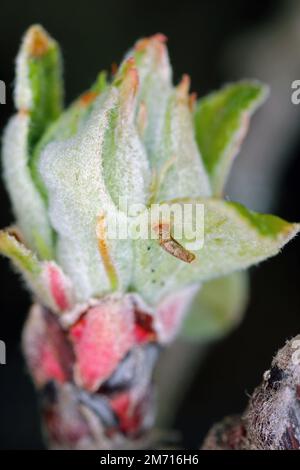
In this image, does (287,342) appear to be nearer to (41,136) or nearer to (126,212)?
(126,212)

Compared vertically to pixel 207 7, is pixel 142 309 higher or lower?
→ lower

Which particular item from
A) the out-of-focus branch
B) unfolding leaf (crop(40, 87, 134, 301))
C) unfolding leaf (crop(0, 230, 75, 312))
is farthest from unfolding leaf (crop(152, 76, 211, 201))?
the out-of-focus branch

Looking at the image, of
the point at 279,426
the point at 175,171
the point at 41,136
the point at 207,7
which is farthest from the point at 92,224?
the point at 207,7

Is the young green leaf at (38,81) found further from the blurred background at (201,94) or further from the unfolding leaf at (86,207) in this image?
the blurred background at (201,94)

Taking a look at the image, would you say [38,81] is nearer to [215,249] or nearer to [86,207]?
[86,207]

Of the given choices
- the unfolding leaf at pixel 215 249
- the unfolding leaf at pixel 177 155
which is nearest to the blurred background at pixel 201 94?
the unfolding leaf at pixel 215 249

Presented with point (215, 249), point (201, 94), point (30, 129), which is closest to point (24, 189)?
point (30, 129)

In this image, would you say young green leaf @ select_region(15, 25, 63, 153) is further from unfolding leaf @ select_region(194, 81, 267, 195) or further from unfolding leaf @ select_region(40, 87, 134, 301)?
unfolding leaf @ select_region(194, 81, 267, 195)
